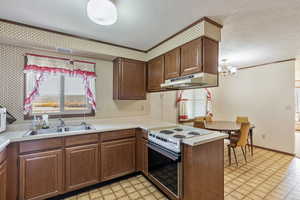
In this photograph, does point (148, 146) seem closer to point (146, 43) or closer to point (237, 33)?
point (146, 43)

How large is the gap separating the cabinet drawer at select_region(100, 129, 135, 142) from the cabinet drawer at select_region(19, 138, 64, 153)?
0.55 meters

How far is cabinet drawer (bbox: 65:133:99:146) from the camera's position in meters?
1.87

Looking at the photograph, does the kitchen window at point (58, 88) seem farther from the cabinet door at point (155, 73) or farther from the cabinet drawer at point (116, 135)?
the cabinet door at point (155, 73)

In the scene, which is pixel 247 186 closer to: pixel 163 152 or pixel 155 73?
pixel 163 152

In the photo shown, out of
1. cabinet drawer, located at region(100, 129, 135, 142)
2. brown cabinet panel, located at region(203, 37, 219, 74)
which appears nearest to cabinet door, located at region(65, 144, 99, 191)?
cabinet drawer, located at region(100, 129, 135, 142)

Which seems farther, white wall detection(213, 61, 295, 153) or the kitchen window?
white wall detection(213, 61, 295, 153)

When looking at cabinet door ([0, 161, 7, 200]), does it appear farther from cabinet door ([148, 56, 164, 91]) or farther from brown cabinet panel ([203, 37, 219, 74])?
brown cabinet panel ([203, 37, 219, 74])

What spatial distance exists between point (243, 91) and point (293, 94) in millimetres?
1107

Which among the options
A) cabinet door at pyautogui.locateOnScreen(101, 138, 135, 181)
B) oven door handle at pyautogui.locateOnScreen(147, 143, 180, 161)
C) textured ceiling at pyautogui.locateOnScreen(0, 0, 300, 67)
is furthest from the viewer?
cabinet door at pyautogui.locateOnScreen(101, 138, 135, 181)

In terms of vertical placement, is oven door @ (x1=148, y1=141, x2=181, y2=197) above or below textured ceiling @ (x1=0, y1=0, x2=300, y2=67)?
below

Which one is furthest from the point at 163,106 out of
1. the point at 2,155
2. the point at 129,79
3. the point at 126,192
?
the point at 2,155

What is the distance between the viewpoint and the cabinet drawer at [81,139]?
187 centimetres

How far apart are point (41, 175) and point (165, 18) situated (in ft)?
8.31

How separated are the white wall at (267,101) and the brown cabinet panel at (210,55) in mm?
2944
